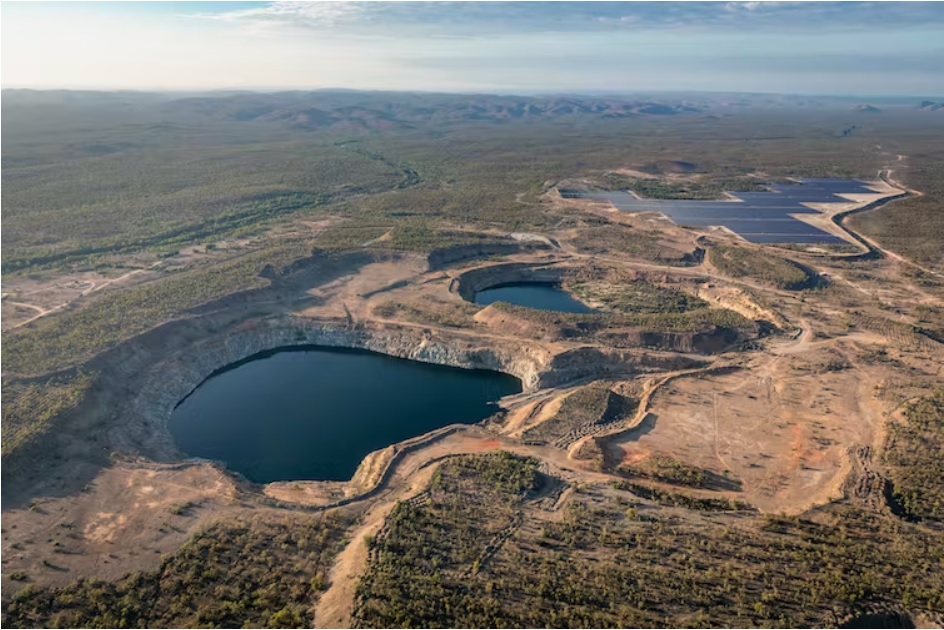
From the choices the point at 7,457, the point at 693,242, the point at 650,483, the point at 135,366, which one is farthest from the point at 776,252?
the point at 7,457

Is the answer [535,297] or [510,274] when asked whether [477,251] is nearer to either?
[510,274]

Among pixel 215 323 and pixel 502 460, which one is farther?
pixel 215 323

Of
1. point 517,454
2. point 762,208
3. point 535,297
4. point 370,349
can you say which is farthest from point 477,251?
point 762,208

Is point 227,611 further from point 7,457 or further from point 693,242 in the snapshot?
point 693,242

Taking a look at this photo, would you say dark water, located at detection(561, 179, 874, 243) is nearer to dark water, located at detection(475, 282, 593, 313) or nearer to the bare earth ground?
the bare earth ground

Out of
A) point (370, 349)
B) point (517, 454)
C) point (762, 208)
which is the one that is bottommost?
point (517, 454)

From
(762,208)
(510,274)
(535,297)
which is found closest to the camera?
(535,297)

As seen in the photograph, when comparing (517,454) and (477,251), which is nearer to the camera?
(517,454)
